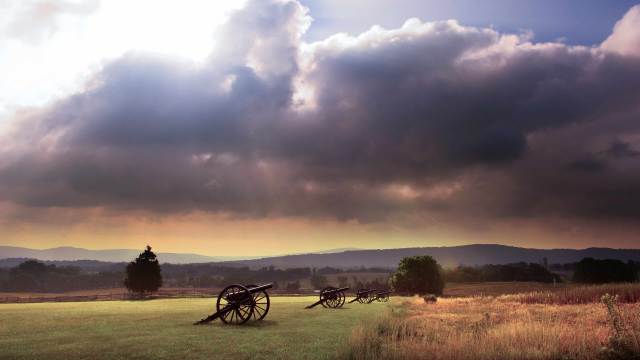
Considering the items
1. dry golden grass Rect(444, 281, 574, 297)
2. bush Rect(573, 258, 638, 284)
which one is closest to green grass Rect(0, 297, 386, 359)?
dry golden grass Rect(444, 281, 574, 297)

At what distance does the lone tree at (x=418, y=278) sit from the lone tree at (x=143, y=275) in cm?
4603

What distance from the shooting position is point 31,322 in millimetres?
26766

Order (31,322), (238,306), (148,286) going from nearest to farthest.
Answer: (238,306) < (31,322) < (148,286)

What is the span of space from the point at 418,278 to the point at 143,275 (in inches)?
2027

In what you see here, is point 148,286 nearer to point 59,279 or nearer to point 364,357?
point 364,357

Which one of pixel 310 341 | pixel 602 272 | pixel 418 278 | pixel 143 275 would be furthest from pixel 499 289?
pixel 310 341

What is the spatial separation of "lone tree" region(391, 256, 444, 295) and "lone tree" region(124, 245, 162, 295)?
46027 millimetres

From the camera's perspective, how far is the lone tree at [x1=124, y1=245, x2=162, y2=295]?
3332 inches

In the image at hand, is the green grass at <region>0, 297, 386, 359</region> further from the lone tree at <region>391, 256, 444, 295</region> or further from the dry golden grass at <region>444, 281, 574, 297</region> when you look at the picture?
the lone tree at <region>391, 256, 444, 295</region>

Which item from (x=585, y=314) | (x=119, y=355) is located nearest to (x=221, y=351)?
(x=119, y=355)

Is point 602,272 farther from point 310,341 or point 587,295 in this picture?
point 310,341

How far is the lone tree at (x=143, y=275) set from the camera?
278 ft

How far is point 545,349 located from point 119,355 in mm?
13404

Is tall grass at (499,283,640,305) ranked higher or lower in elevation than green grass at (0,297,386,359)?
lower
